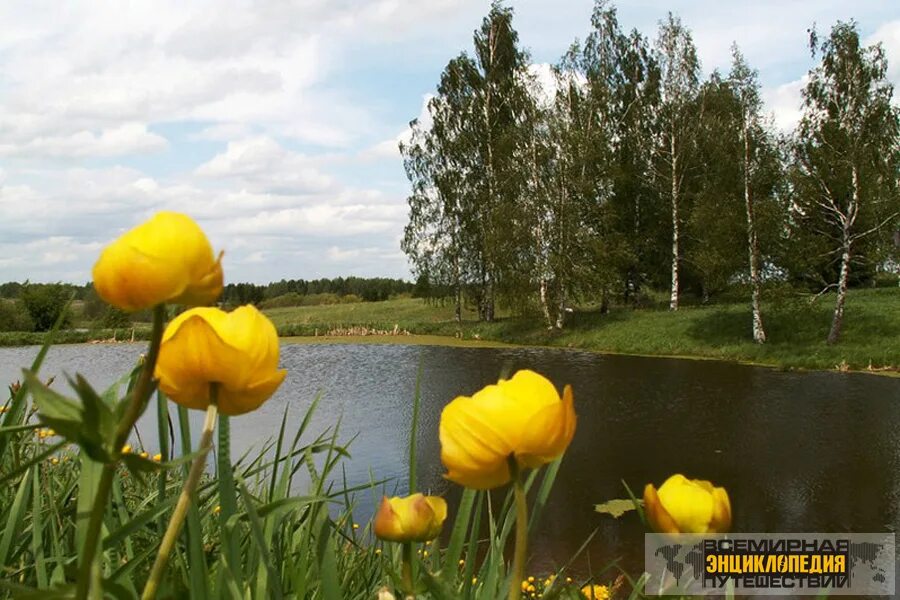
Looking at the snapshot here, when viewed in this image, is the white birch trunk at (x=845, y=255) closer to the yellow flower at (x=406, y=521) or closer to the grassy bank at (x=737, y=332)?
the grassy bank at (x=737, y=332)

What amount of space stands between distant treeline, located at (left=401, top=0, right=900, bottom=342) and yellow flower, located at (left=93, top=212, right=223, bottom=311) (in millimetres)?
12925

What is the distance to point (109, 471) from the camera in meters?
0.36

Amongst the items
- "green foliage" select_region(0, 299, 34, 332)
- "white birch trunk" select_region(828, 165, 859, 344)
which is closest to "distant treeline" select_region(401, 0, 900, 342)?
"white birch trunk" select_region(828, 165, 859, 344)

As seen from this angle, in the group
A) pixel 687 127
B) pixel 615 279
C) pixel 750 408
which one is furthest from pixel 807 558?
pixel 687 127

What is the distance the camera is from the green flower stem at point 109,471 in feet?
1.14

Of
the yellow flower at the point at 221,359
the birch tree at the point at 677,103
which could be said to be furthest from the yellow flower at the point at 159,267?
the birch tree at the point at 677,103

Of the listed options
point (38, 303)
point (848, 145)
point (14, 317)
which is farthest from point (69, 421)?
point (14, 317)

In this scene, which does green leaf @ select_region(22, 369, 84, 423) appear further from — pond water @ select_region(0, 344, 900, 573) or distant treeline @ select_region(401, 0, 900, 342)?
distant treeline @ select_region(401, 0, 900, 342)

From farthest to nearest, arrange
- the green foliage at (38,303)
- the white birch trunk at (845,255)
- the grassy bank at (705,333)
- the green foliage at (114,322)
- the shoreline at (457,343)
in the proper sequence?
1. the green foliage at (38,303)
2. the green foliage at (114,322)
3. the white birch trunk at (845,255)
4. the grassy bank at (705,333)
5. the shoreline at (457,343)

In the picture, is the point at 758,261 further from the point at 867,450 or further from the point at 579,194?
the point at 867,450

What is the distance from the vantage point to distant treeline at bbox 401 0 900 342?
12070mm

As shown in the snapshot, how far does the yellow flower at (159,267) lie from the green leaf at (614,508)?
186 inches

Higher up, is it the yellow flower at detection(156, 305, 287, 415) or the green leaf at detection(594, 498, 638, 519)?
the yellow flower at detection(156, 305, 287, 415)

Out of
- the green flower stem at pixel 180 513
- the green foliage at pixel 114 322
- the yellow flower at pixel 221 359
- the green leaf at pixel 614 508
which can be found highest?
the yellow flower at pixel 221 359
